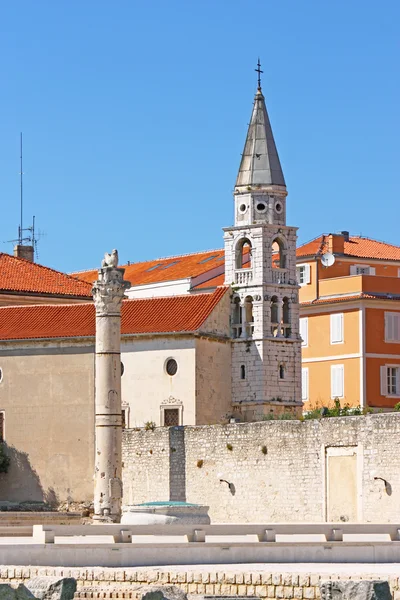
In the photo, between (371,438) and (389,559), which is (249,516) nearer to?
(371,438)

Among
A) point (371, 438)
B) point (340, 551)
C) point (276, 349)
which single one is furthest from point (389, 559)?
point (276, 349)

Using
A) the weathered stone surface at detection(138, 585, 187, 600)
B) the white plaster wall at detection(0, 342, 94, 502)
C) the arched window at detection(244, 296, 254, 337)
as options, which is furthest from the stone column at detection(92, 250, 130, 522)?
the weathered stone surface at detection(138, 585, 187, 600)

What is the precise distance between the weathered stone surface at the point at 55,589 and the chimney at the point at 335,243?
48.4m

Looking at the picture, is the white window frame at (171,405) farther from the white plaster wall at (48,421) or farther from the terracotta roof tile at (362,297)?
the terracotta roof tile at (362,297)

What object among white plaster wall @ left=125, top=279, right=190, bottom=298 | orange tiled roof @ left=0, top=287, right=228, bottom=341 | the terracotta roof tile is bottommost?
orange tiled roof @ left=0, top=287, right=228, bottom=341

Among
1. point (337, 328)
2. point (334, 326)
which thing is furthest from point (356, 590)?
point (334, 326)

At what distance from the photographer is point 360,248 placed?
81.6 metres

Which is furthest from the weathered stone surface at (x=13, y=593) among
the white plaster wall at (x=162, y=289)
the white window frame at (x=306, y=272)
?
the white plaster wall at (x=162, y=289)

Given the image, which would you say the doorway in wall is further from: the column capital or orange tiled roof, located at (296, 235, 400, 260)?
orange tiled roof, located at (296, 235, 400, 260)

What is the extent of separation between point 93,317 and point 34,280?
32.2 feet

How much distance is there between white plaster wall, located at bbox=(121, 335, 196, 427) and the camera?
197 feet

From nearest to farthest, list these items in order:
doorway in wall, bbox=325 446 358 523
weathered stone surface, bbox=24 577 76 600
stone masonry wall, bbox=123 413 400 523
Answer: weathered stone surface, bbox=24 577 76 600 → stone masonry wall, bbox=123 413 400 523 → doorway in wall, bbox=325 446 358 523

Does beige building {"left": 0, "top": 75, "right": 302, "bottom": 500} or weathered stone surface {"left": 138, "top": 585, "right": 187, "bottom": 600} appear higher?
beige building {"left": 0, "top": 75, "right": 302, "bottom": 500}

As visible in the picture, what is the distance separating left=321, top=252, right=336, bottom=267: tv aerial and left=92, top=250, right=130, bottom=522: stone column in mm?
23632
